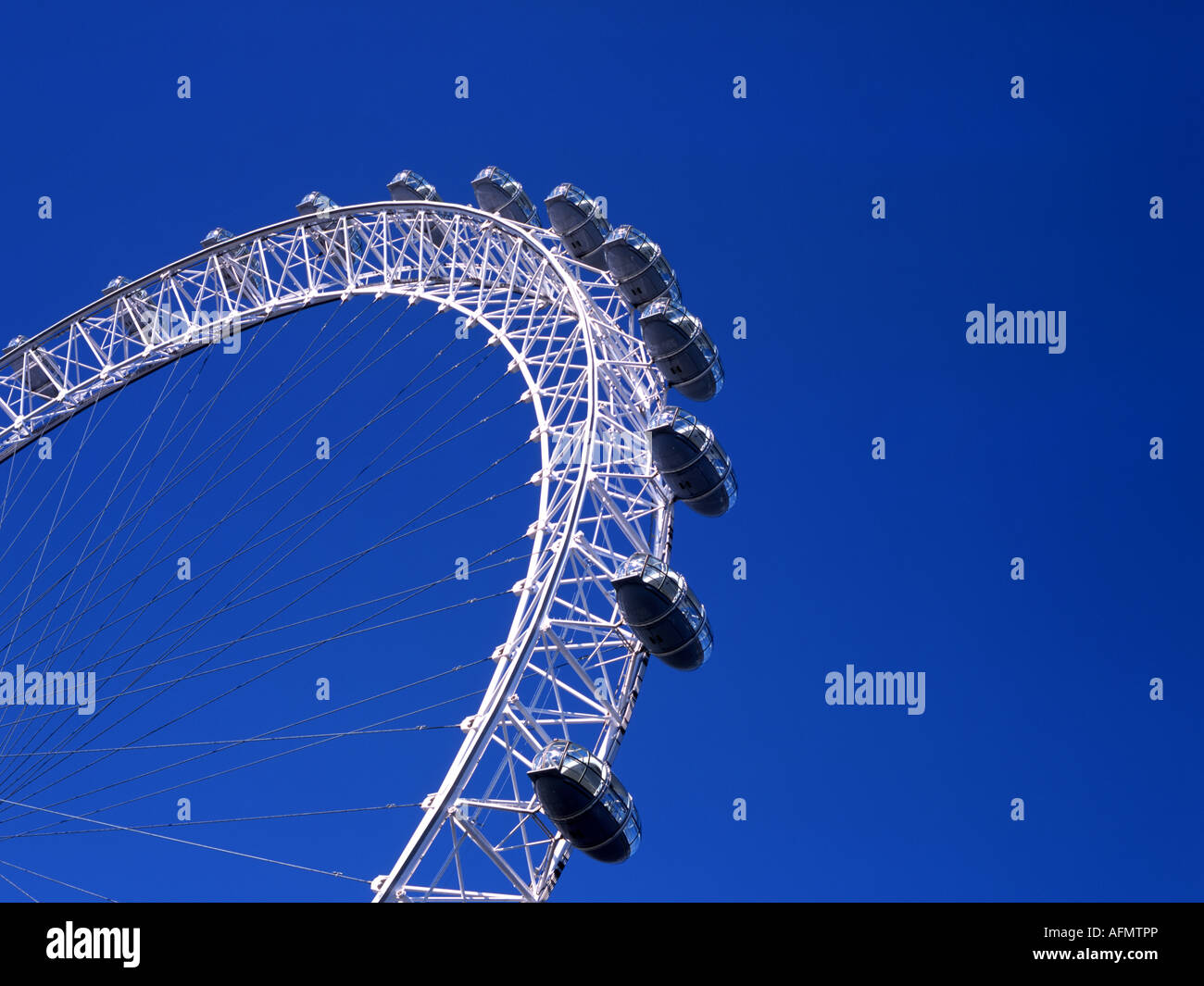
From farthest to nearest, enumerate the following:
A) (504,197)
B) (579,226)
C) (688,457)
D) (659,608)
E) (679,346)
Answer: (504,197) → (579,226) → (679,346) → (688,457) → (659,608)

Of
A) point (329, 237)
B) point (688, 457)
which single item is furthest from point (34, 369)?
point (688, 457)

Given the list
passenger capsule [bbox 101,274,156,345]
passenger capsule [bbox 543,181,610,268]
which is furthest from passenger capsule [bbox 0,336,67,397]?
passenger capsule [bbox 543,181,610,268]

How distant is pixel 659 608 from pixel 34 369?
2281 cm

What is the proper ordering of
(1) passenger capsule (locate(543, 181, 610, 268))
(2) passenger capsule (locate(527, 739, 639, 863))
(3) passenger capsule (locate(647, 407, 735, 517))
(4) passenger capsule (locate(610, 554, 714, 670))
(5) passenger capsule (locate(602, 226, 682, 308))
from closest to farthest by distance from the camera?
(2) passenger capsule (locate(527, 739, 639, 863)) < (4) passenger capsule (locate(610, 554, 714, 670)) < (3) passenger capsule (locate(647, 407, 735, 517)) < (5) passenger capsule (locate(602, 226, 682, 308)) < (1) passenger capsule (locate(543, 181, 610, 268))

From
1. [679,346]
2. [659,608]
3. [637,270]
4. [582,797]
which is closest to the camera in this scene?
[582,797]

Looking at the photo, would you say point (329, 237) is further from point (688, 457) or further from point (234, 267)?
point (688, 457)

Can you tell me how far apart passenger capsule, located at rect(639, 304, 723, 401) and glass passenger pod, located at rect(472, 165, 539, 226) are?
6.03m

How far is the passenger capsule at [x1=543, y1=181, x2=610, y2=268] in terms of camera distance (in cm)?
3297

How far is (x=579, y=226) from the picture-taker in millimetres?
33000

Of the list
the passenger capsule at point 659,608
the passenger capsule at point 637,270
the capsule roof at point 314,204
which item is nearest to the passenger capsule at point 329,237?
the capsule roof at point 314,204

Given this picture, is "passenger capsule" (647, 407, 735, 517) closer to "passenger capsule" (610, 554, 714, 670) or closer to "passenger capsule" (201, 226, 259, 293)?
"passenger capsule" (610, 554, 714, 670)
